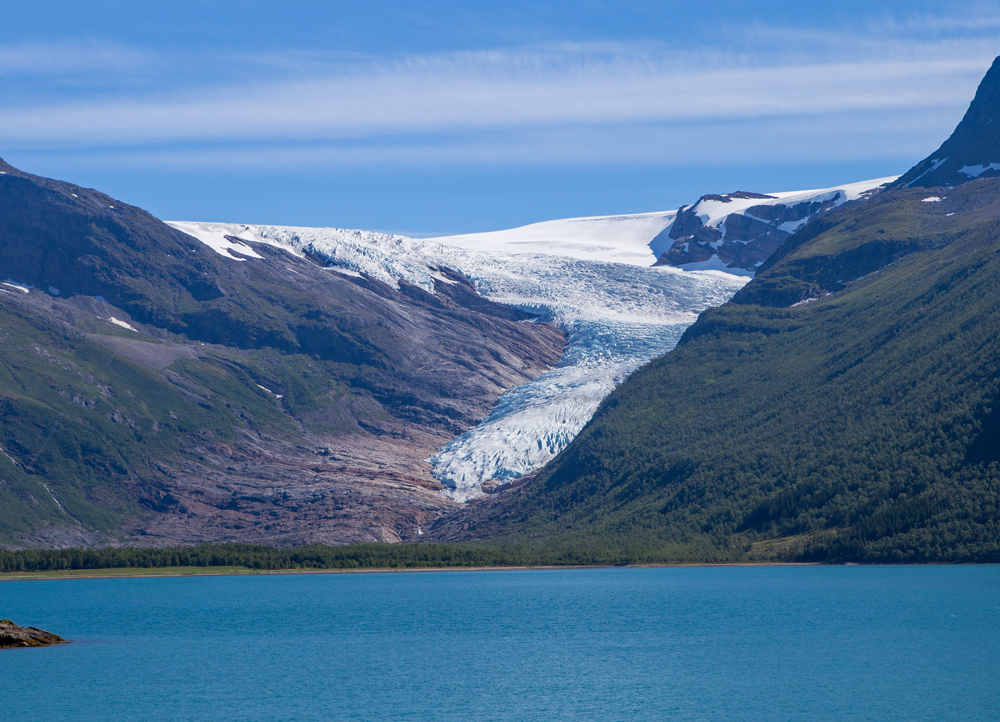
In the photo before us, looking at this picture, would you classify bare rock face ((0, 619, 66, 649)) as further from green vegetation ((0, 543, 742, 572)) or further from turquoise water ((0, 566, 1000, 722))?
green vegetation ((0, 543, 742, 572))

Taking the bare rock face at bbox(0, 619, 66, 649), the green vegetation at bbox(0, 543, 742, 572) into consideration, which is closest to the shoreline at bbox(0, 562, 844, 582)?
the green vegetation at bbox(0, 543, 742, 572)

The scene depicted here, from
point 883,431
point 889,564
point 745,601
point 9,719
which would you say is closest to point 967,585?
point 745,601

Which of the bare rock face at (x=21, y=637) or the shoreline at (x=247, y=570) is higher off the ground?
the bare rock face at (x=21, y=637)

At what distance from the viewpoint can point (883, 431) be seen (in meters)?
183

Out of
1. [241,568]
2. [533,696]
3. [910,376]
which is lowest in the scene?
[241,568]

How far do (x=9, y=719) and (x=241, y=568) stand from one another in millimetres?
118161

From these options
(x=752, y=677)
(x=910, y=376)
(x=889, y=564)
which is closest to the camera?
(x=752, y=677)

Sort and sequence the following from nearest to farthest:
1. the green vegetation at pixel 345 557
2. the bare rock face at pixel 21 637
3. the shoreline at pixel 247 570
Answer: the bare rock face at pixel 21 637 < the shoreline at pixel 247 570 < the green vegetation at pixel 345 557

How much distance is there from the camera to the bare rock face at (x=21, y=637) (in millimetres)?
89938

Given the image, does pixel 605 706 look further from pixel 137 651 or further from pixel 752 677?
pixel 137 651

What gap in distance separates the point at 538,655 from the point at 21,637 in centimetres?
3975

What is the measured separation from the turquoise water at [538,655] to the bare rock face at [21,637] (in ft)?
7.15

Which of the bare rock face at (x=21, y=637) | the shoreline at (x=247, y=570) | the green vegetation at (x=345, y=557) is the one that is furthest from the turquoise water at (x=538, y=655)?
the green vegetation at (x=345, y=557)

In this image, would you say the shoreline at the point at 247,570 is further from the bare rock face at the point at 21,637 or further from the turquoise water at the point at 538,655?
the bare rock face at the point at 21,637
